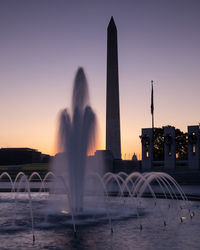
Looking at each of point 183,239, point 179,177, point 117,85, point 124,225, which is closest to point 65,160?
point 124,225

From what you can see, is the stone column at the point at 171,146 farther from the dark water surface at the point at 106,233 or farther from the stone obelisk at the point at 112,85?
the dark water surface at the point at 106,233

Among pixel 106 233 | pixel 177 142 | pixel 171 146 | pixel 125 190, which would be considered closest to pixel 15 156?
pixel 177 142

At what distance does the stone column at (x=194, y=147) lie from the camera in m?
44.7

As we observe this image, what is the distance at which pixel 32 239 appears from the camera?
1118 centimetres

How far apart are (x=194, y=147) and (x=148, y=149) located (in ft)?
19.5

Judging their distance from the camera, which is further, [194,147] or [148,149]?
[148,149]

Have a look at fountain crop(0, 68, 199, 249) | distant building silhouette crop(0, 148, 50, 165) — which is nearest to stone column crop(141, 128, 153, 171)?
fountain crop(0, 68, 199, 249)

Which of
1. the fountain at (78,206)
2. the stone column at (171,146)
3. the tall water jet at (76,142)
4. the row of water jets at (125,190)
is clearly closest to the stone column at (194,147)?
the stone column at (171,146)

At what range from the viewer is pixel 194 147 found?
4562 centimetres

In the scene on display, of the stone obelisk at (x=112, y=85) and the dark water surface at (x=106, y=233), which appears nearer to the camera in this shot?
the dark water surface at (x=106, y=233)

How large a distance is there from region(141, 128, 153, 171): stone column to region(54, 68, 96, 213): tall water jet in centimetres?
2923

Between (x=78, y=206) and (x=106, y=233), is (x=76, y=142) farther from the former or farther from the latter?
(x=106, y=233)

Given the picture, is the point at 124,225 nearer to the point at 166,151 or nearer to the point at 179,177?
the point at 179,177

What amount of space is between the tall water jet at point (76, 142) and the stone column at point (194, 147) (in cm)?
2833
